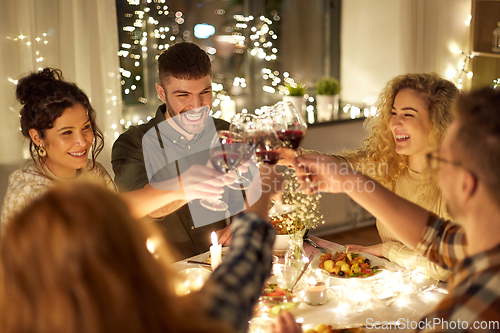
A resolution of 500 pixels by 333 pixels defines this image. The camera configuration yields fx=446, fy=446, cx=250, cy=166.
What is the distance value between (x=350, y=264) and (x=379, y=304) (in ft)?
0.72

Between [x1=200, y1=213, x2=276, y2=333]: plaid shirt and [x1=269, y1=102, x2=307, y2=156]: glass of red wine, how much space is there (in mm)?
470

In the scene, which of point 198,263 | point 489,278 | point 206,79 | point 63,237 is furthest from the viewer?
point 206,79

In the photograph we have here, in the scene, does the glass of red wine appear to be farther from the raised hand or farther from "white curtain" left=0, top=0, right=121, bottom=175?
"white curtain" left=0, top=0, right=121, bottom=175

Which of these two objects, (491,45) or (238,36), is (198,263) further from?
(491,45)

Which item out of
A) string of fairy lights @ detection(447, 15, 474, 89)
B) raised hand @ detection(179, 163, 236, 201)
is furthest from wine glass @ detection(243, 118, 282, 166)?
string of fairy lights @ detection(447, 15, 474, 89)

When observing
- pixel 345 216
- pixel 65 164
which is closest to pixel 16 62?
pixel 65 164

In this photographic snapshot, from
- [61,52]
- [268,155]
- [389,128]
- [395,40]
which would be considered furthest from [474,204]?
[395,40]

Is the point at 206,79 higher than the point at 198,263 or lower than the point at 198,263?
higher

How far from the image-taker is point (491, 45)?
149 inches

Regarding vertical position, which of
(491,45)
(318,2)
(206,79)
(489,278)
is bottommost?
(489,278)

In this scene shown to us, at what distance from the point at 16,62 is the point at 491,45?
11.9 ft

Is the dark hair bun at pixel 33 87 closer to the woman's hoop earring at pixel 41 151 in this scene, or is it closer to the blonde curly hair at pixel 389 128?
the woman's hoop earring at pixel 41 151

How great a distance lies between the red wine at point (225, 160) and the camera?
1.27 m

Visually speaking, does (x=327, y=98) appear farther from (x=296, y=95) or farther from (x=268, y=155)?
(x=268, y=155)
